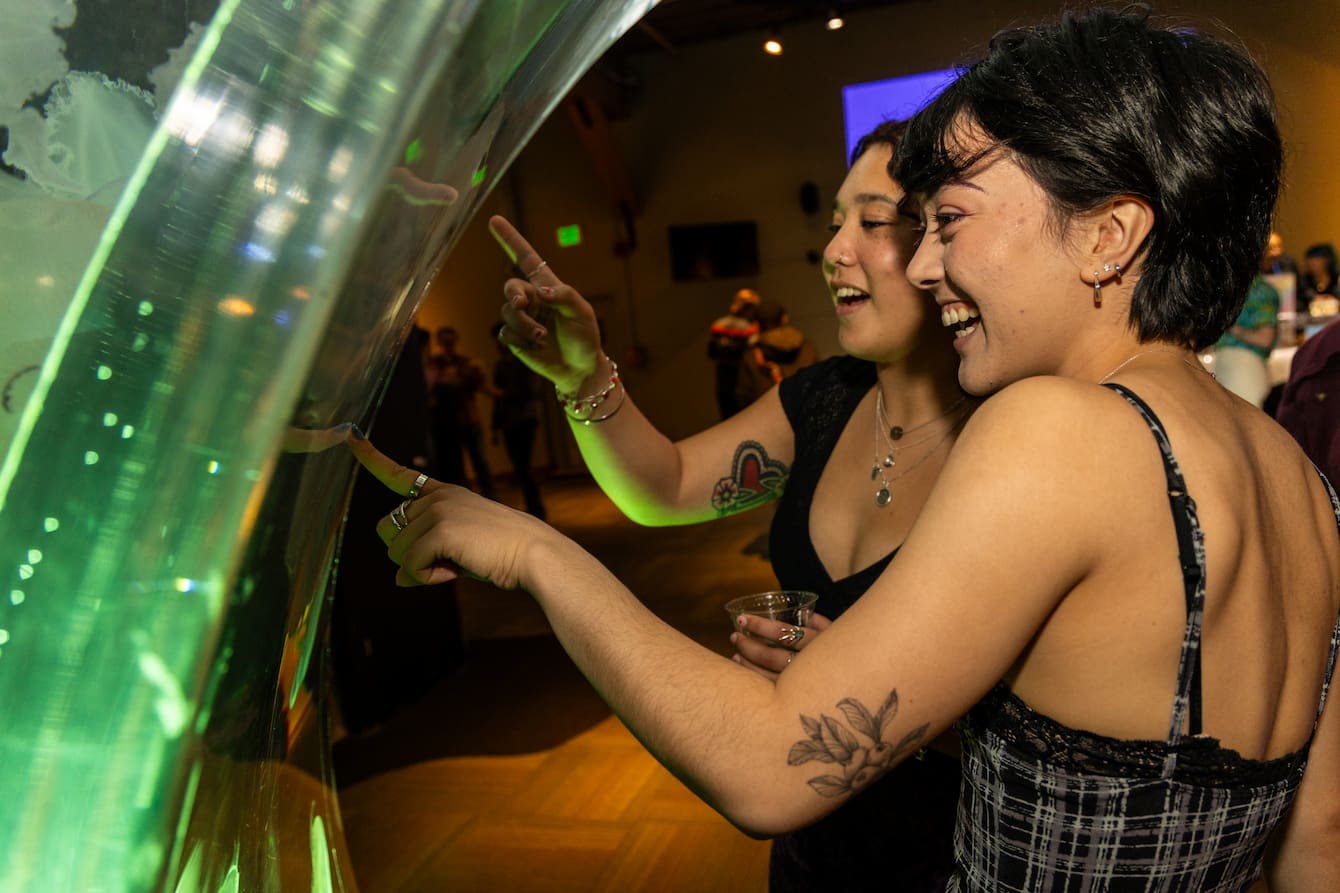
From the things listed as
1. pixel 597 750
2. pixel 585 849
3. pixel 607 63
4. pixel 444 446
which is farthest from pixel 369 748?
pixel 607 63

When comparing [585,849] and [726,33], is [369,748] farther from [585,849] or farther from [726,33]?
[726,33]

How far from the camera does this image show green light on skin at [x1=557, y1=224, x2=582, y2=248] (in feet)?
32.1

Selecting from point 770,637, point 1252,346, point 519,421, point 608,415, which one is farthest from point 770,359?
point 770,637

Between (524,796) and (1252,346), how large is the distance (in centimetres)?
286

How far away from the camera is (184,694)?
0.39 metres

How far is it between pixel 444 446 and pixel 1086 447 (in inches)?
239

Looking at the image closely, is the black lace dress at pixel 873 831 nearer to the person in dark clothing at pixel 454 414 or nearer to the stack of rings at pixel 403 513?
the stack of rings at pixel 403 513

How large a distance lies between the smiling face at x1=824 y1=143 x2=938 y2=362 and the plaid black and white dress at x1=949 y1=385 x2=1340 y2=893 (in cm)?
60

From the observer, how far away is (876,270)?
129 cm

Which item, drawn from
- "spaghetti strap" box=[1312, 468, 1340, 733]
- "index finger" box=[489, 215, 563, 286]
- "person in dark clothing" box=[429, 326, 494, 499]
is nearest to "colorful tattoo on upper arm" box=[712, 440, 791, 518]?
"index finger" box=[489, 215, 563, 286]

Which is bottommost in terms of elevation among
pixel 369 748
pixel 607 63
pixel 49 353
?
pixel 369 748

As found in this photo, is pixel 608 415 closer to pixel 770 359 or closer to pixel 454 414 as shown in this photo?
pixel 770 359

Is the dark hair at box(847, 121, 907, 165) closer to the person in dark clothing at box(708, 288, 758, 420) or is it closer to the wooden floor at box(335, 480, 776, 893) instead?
the wooden floor at box(335, 480, 776, 893)

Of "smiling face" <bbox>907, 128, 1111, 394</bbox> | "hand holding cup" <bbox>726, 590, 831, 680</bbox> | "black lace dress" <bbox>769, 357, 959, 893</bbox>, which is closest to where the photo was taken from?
"smiling face" <bbox>907, 128, 1111, 394</bbox>
